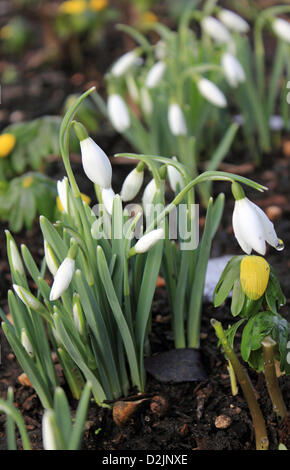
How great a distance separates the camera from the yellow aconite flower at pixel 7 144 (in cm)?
261

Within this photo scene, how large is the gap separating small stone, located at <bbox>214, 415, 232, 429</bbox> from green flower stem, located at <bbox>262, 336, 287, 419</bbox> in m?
0.13

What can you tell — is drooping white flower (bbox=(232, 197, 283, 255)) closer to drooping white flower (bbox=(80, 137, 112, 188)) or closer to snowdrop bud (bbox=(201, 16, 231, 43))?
drooping white flower (bbox=(80, 137, 112, 188))

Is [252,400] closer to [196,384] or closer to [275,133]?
[196,384]

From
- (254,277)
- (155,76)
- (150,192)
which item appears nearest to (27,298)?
(150,192)

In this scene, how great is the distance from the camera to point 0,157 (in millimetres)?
2643

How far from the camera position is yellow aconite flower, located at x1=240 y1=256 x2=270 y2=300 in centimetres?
143

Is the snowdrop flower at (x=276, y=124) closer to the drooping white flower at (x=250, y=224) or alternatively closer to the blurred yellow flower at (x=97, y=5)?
the blurred yellow flower at (x=97, y=5)

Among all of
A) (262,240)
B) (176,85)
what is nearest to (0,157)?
(176,85)

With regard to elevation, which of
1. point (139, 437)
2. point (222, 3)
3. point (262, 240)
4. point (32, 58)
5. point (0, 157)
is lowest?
point (139, 437)

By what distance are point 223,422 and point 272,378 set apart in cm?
23

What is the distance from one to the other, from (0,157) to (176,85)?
86 centimetres

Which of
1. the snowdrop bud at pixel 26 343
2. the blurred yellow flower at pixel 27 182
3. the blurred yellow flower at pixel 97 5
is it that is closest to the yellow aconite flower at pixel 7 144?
the blurred yellow flower at pixel 27 182

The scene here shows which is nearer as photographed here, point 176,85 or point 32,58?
point 176,85

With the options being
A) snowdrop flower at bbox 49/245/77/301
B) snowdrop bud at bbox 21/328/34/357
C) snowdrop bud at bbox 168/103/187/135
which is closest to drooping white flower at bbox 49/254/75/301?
snowdrop flower at bbox 49/245/77/301
